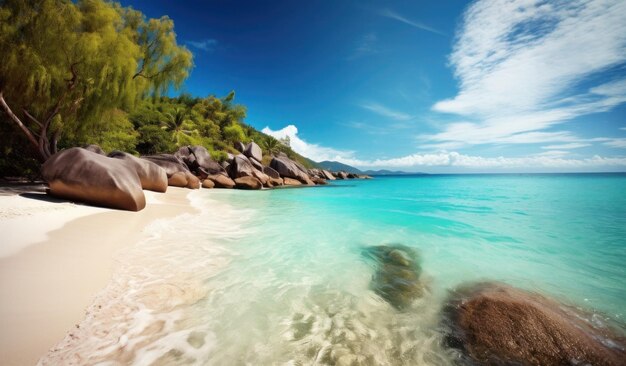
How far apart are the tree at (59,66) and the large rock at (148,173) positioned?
8.19ft

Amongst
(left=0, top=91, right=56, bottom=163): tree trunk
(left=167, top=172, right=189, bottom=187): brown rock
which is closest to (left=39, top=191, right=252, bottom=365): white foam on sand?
(left=0, top=91, right=56, bottom=163): tree trunk

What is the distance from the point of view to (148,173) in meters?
12.9

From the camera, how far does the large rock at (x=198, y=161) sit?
2468 centimetres

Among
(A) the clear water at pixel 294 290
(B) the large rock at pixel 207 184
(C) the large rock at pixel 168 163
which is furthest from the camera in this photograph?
(B) the large rock at pixel 207 184

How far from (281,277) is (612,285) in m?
6.64

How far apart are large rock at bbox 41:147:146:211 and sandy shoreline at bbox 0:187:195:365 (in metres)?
0.59

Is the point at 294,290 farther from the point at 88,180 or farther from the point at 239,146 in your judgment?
the point at 239,146

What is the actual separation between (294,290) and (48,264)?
3713 mm

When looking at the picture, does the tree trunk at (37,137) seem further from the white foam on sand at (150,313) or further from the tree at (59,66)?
the white foam on sand at (150,313)

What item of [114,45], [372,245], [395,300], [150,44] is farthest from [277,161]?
Answer: [395,300]

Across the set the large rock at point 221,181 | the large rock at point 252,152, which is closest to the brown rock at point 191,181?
the large rock at point 221,181

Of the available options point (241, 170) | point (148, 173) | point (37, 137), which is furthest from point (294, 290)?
point (241, 170)

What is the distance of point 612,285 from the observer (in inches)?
197

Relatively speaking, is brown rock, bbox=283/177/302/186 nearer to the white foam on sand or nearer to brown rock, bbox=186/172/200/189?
brown rock, bbox=186/172/200/189
